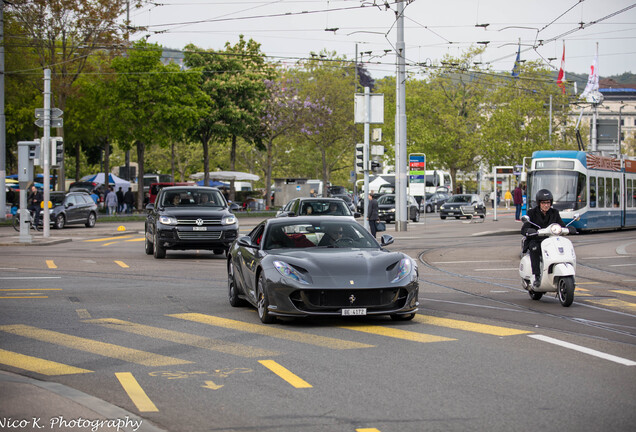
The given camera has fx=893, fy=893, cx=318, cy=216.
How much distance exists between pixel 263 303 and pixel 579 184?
26738mm

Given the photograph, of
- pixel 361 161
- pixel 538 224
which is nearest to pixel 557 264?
pixel 538 224

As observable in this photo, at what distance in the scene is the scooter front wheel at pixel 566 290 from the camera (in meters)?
12.3

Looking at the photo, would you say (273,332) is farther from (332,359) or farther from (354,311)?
(332,359)

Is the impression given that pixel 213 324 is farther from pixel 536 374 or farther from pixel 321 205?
pixel 321 205

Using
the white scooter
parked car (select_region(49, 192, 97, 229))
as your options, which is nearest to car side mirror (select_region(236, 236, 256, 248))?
the white scooter

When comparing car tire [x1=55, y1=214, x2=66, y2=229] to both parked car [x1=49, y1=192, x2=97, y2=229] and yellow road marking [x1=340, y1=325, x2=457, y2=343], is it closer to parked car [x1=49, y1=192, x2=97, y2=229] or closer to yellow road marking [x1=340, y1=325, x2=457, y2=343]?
parked car [x1=49, y1=192, x2=97, y2=229]

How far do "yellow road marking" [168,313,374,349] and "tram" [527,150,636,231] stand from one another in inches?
964

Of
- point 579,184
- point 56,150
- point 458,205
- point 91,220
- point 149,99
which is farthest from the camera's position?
point 458,205

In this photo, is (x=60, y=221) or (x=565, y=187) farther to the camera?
(x=60, y=221)

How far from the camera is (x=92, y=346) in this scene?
889cm

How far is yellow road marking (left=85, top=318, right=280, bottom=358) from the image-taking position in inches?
335

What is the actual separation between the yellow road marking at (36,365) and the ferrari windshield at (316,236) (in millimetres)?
3727

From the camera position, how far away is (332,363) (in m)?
7.91

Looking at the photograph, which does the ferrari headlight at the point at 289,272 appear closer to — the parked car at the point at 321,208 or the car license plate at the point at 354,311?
the car license plate at the point at 354,311
